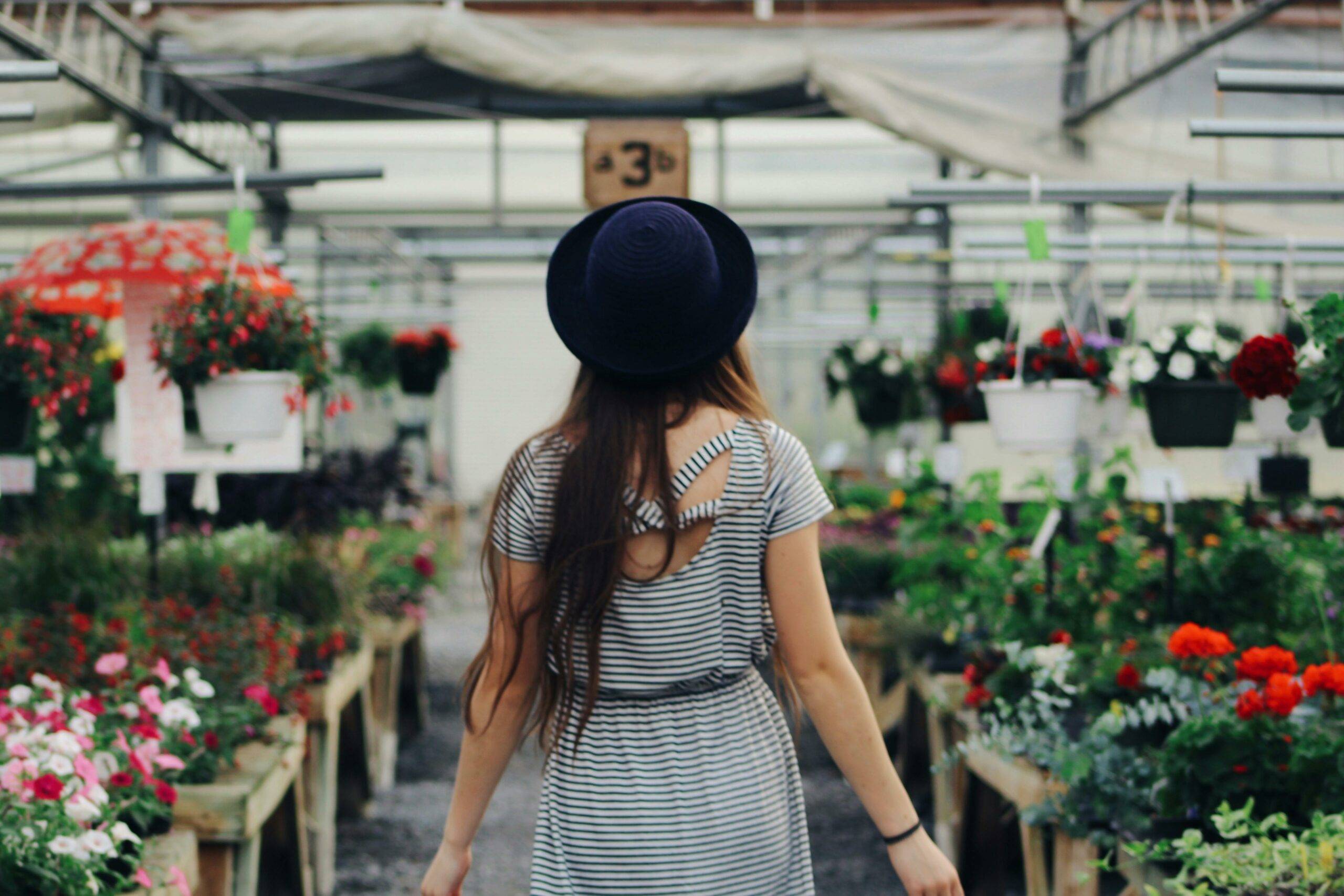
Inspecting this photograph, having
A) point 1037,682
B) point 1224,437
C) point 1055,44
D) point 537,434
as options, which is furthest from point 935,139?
point 537,434

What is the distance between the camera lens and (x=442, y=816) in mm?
4770

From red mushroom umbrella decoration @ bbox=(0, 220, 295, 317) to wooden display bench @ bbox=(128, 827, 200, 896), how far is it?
126 centimetres

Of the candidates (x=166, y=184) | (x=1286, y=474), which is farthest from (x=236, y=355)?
(x=1286, y=474)

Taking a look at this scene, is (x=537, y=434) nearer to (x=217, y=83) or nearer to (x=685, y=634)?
(x=685, y=634)

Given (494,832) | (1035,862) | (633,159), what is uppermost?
(633,159)

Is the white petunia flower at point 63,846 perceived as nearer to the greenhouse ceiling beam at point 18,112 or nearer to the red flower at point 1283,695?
the greenhouse ceiling beam at point 18,112

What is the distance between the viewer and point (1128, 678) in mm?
2756

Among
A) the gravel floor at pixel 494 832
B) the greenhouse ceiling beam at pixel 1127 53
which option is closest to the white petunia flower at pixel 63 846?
the gravel floor at pixel 494 832

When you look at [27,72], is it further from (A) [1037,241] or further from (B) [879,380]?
(B) [879,380]

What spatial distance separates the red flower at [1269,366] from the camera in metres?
2.45

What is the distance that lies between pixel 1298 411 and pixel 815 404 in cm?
974

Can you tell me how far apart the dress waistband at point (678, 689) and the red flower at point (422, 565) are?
4.25 meters

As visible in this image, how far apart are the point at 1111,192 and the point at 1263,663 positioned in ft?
3.82

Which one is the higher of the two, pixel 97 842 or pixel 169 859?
pixel 97 842
